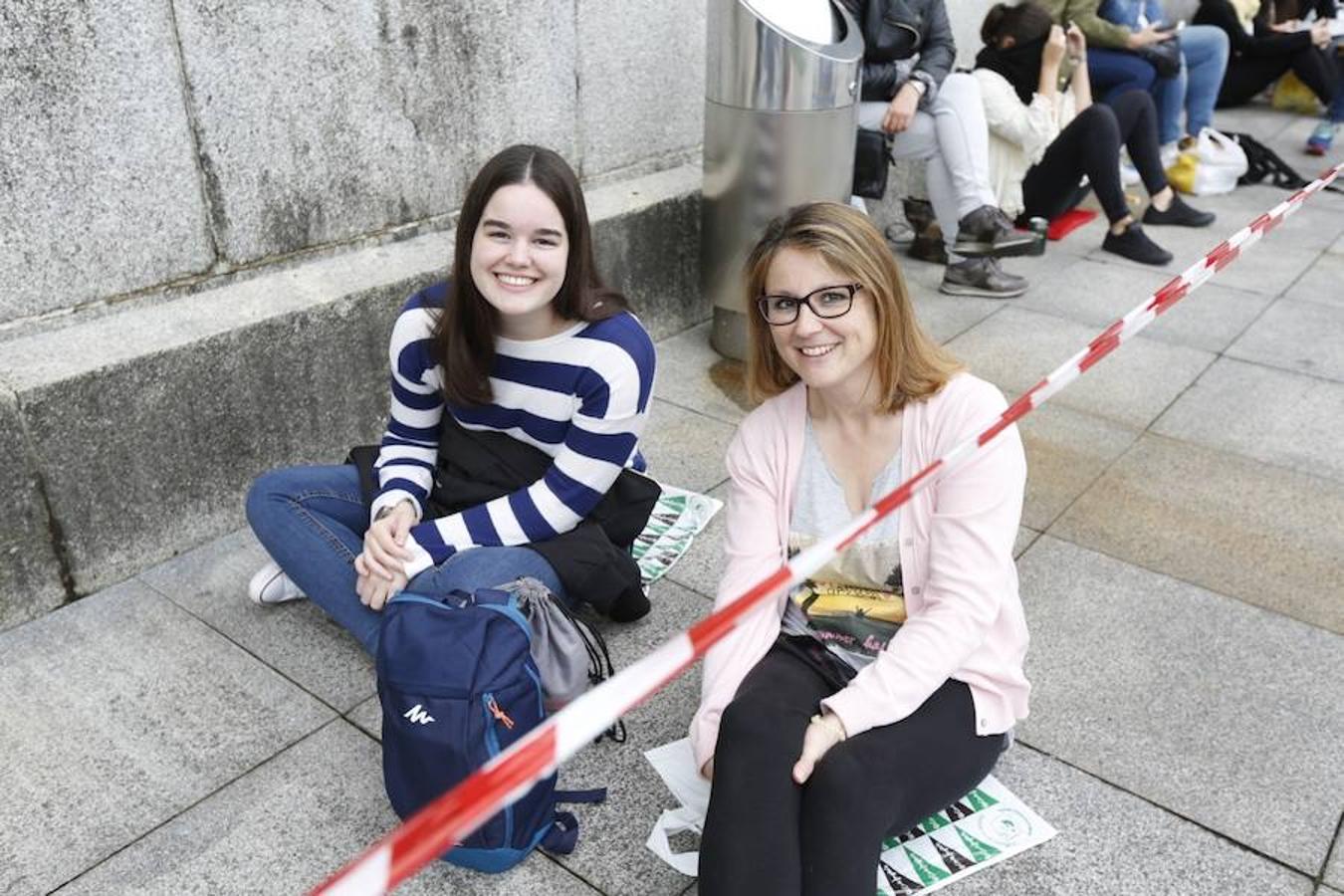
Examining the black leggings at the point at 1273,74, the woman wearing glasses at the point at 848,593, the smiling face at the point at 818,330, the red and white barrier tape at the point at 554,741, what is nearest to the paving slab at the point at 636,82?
the woman wearing glasses at the point at 848,593

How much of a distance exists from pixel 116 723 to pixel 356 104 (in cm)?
204

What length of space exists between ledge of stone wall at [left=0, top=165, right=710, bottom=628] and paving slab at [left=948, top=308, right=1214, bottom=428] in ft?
7.40

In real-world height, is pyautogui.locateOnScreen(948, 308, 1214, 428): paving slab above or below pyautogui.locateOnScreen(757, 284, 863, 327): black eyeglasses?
below

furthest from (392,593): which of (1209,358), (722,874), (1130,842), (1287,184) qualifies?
(1287,184)

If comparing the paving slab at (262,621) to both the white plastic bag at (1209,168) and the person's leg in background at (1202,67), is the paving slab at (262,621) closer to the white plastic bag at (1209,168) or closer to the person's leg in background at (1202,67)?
the white plastic bag at (1209,168)

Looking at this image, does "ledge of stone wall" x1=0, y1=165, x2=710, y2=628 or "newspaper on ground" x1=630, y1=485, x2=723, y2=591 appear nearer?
"ledge of stone wall" x1=0, y1=165, x2=710, y2=628

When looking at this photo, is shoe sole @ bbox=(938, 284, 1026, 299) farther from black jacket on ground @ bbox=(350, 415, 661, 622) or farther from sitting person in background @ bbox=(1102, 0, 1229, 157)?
black jacket on ground @ bbox=(350, 415, 661, 622)

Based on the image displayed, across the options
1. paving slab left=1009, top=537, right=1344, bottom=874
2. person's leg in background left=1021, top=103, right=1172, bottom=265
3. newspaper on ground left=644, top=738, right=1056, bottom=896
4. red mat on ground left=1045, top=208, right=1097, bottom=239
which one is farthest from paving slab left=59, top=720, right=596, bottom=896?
red mat on ground left=1045, top=208, right=1097, bottom=239

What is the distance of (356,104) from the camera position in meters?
3.70

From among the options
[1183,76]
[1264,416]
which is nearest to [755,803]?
[1264,416]

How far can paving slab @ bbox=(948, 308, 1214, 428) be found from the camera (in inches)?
174

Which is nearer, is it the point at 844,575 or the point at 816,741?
the point at 816,741

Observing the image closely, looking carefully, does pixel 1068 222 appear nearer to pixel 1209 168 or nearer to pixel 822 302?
pixel 1209 168

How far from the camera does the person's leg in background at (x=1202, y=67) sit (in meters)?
→ 7.83
